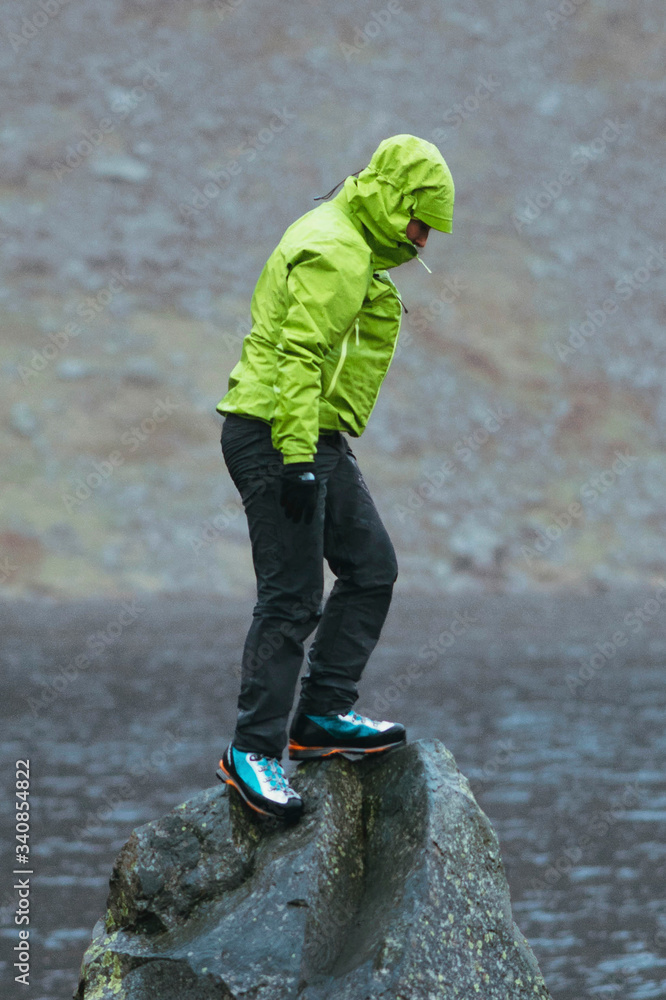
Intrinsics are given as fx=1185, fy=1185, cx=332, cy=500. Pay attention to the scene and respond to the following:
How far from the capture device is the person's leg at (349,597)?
7.85 metres

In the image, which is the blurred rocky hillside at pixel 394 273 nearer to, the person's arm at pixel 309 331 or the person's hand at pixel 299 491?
the person's hand at pixel 299 491

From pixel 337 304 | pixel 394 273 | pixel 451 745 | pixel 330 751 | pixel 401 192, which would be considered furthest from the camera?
pixel 394 273

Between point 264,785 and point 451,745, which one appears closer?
point 264,785

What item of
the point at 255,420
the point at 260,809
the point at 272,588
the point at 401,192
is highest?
the point at 401,192

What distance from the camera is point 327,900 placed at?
23.5ft

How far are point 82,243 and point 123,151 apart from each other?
6.56m

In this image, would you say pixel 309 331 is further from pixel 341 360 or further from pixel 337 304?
pixel 341 360

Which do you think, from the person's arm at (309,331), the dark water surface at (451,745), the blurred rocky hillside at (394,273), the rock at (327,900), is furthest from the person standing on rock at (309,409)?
the blurred rocky hillside at (394,273)

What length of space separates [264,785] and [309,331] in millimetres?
2840

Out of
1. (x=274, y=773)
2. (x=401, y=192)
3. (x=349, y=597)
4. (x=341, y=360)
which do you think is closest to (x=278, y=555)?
(x=349, y=597)

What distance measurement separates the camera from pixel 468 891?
7.17m

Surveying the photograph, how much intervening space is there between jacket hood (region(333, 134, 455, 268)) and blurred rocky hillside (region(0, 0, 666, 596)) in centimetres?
3809

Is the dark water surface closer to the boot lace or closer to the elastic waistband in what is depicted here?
the boot lace

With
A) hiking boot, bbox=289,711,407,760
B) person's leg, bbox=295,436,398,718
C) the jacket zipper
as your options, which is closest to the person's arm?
the jacket zipper
